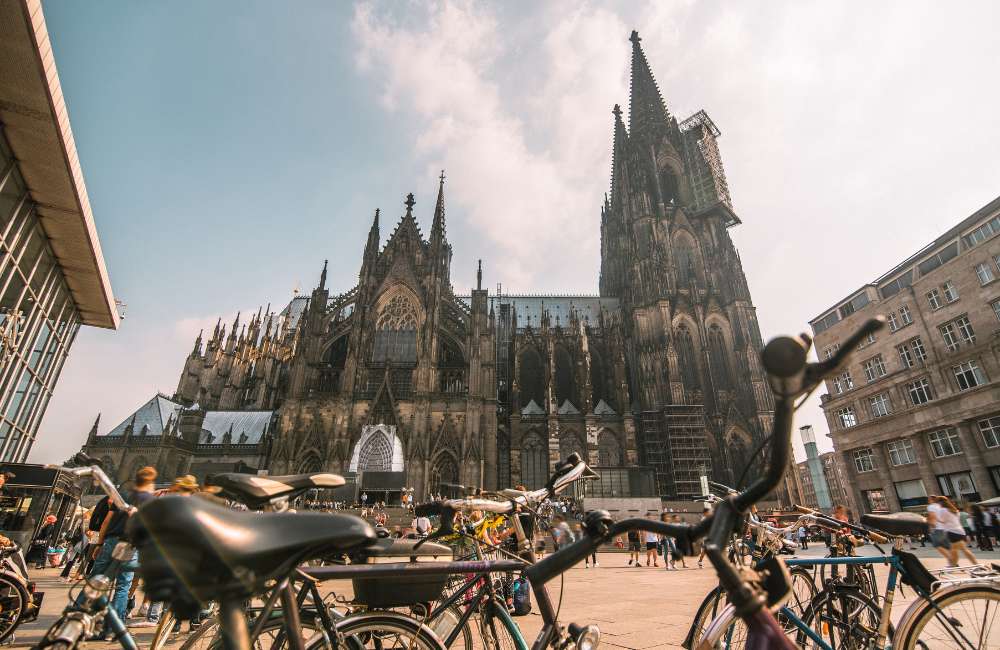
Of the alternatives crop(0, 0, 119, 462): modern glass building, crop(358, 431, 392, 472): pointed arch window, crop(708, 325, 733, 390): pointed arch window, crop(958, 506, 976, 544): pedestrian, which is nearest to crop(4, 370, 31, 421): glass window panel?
crop(0, 0, 119, 462): modern glass building

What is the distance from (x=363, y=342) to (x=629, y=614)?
2690 centimetres

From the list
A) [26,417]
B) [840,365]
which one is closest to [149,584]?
[840,365]

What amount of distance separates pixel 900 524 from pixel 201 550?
398 centimetres

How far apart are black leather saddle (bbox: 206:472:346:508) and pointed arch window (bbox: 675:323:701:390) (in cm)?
3251

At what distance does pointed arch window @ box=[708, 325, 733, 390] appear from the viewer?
108 feet

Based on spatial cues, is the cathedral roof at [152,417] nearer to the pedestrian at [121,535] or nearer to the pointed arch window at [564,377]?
the pointed arch window at [564,377]

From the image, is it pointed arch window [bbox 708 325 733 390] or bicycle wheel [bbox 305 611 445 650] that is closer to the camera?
bicycle wheel [bbox 305 611 445 650]

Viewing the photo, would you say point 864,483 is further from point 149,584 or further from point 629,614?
point 149,584

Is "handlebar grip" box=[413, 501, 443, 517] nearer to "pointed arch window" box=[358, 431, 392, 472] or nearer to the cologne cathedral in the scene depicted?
the cologne cathedral

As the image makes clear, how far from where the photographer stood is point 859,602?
3307 millimetres

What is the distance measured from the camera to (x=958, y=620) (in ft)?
8.82

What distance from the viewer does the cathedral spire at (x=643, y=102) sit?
46.1 metres

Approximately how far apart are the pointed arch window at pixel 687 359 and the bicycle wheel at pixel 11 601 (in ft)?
104

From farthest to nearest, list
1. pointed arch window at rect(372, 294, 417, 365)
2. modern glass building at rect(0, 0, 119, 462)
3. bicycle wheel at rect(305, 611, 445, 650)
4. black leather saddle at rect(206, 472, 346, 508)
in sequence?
1. pointed arch window at rect(372, 294, 417, 365)
2. modern glass building at rect(0, 0, 119, 462)
3. bicycle wheel at rect(305, 611, 445, 650)
4. black leather saddle at rect(206, 472, 346, 508)
